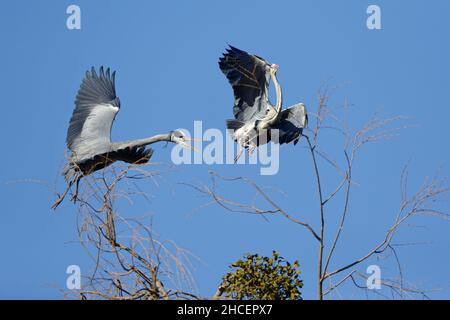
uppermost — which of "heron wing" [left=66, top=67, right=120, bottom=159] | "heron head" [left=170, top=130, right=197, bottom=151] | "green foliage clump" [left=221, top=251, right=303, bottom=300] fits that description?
"heron wing" [left=66, top=67, right=120, bottom=159]

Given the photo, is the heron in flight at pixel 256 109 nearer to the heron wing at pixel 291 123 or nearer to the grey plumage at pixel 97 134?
the heron wing at pixel 291 123

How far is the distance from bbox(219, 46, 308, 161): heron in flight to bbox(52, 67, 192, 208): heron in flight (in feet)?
Result: 6.41

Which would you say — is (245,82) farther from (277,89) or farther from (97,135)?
(97,135)

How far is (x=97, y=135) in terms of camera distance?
18.7m

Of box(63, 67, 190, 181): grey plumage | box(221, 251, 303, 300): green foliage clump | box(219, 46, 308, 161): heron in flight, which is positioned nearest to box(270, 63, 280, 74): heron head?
box(219, 46, 308, 161): heron in flight

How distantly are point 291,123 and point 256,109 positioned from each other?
615 millimetres

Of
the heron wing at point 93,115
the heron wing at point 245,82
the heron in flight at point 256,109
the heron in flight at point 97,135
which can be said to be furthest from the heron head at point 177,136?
the heron wing at point 245,82

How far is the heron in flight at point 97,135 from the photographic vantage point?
1770 cm

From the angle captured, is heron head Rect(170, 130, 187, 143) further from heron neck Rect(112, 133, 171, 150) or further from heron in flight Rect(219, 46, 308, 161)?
heron in flight Rect(219, 46, 308, 161)

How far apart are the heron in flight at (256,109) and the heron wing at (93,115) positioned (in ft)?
6.34

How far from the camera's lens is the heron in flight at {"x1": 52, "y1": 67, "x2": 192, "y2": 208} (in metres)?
17.7

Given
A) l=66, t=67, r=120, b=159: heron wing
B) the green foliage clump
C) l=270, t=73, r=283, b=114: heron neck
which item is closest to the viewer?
the green foliage clump
